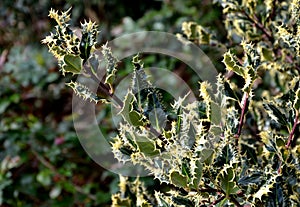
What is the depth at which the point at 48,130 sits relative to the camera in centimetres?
206

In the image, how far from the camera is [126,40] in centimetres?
216

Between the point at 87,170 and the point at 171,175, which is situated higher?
the point at 87,170

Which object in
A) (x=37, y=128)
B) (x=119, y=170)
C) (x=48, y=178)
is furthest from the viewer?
(x=37, y=128)

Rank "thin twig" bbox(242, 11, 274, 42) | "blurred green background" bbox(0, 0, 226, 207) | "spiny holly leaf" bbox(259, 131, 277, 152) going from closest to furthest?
1. "spiny holly leaf" bbox(259, 131, 277, 152)
2. "thin twig" bbox(242, 11, 274, 42)
3. "blurred green background" bbox(0, 0, 226, 207)

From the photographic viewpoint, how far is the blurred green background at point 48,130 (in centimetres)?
193

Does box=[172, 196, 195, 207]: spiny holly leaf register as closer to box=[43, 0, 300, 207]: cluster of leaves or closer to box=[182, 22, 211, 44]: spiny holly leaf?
box=[43, 0, 300, 207]: cluster of leaves

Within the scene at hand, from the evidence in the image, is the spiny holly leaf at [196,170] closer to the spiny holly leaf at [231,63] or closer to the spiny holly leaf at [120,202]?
the spiny holly leaf at [231,63]

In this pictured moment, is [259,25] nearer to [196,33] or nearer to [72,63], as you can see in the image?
A: [196,33]

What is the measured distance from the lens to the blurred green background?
193 cm

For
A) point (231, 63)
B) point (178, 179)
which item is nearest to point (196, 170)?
point (178, 179)

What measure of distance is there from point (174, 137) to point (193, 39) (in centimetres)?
50

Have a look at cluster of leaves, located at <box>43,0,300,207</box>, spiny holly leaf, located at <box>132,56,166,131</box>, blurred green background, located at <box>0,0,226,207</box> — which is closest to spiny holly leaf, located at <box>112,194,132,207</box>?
cluster of leaves, located at <box>43,0,300,207</box>

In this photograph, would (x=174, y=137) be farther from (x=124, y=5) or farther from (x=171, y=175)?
(x=124, y=5)

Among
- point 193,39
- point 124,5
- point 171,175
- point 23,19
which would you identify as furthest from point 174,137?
point 23,19
